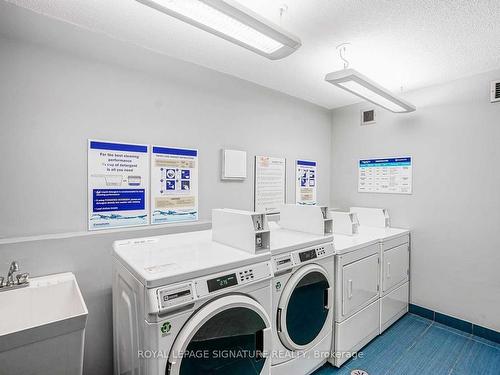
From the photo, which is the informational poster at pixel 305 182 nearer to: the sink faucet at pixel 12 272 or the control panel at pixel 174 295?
the control panel at pixel 174 295

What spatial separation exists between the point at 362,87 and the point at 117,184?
212 cm

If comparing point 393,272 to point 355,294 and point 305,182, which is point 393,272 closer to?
point 355,294

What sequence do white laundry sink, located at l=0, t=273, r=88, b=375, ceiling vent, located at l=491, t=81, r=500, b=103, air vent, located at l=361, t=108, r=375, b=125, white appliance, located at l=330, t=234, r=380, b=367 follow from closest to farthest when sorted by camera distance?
white laundry sink, located at l=0, t=273, r=88, b=375
white appliance, located at l=330, t=234, r=380, b=367
ceiling vent, located at l=491, t=81, r=500, b=103
air vent, located at l=361, t=108, r=375, b=125

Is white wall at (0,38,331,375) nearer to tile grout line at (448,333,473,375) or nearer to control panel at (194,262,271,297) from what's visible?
control panel at (194,262,271,297)

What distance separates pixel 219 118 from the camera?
261 cm

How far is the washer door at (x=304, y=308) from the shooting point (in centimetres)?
174

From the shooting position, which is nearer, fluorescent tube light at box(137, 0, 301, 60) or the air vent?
fluorescent tube light at box(137, 0, 301, 60)

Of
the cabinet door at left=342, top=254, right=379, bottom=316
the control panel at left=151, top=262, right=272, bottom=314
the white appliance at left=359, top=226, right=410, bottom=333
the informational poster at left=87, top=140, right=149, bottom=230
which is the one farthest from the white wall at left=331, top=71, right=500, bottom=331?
the informational poster at left=87, top=140, right=149, bottom=230

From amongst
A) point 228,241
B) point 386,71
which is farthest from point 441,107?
point 228,241

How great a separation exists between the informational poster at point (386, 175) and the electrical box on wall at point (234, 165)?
5.64ft

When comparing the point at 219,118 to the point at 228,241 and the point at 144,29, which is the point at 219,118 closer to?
the point at 144,29

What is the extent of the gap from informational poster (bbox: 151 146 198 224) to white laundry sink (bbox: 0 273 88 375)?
2.57ft

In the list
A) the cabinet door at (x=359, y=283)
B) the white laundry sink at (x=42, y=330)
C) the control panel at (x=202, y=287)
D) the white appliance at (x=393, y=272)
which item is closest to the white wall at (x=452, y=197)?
the white appliance at (x=393, y=272)

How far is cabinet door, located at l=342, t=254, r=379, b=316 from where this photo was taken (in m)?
2.17
